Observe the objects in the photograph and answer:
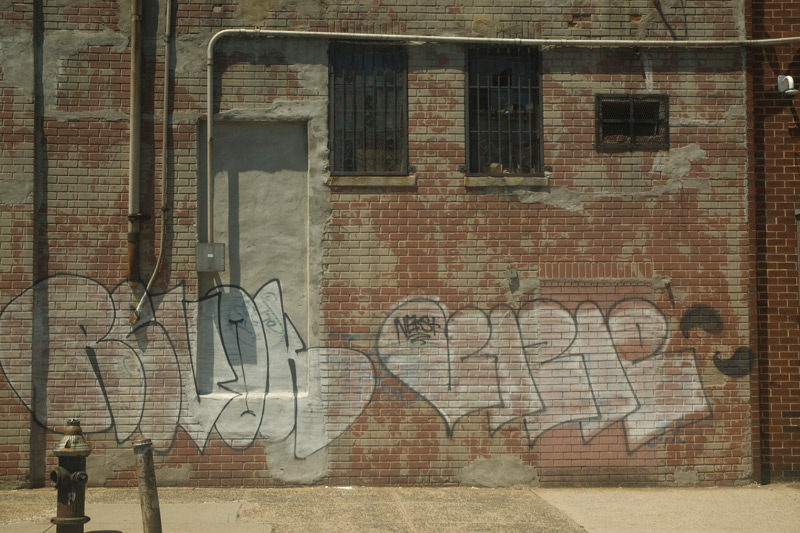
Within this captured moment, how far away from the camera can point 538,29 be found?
8.51 metres

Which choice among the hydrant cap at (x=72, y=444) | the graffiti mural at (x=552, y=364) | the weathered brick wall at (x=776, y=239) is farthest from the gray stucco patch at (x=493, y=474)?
the hydrant cap at (x=72, y=444)

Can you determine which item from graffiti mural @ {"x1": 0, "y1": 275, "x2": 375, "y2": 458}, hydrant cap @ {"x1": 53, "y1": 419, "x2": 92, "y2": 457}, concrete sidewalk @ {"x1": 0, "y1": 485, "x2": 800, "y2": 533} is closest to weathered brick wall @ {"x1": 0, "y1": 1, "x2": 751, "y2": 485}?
graffiti mural @ {"x1": 0, "y1": 275, "x2": 375, "y2": 458}

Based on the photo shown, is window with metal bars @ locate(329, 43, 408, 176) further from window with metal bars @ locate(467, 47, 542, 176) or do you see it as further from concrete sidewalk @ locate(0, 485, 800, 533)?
concrete sidewalk @ locate(0, 485, 800, 533)

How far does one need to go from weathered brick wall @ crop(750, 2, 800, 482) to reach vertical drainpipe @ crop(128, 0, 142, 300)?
642 centimetres

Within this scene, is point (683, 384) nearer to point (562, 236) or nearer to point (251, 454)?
point (562, 236)

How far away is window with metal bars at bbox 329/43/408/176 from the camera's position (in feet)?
27.6

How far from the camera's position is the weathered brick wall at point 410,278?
8.09 m

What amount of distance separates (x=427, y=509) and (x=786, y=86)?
18.7ft

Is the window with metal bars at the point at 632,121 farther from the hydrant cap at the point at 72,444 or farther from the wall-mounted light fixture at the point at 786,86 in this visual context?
the hydrant cap at the point at 72,444

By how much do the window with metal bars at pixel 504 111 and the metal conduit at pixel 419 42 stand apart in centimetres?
18

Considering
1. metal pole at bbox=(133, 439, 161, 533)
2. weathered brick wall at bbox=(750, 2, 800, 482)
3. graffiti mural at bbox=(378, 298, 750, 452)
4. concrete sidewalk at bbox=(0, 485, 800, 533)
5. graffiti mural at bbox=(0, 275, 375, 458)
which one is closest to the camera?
metal pole at bbox=(133, 439, 161, 533)

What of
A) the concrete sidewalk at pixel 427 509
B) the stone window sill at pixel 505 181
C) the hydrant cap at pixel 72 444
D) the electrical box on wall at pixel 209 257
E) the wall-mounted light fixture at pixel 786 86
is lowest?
the concrete sidewalk at pixel 427 509

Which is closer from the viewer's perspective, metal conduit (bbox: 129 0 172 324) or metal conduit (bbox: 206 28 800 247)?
metal conduit (bbox: 129 0 172 324)

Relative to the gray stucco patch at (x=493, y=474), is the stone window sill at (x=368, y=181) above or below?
above
